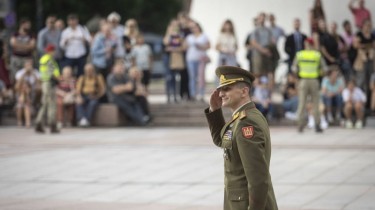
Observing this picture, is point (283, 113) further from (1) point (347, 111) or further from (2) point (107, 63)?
(2) point (107, 63)

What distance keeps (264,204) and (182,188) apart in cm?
723

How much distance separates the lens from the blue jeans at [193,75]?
Result: 25.0 meters

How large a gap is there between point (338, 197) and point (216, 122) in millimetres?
5662

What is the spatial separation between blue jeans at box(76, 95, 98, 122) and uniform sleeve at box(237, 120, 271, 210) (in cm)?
1736

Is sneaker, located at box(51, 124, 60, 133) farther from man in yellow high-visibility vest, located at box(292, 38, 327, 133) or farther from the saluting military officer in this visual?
the saluting military officer

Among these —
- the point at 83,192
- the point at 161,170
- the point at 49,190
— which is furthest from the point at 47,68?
the point at 83,192

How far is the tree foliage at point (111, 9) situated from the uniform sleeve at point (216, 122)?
4856 centimetres

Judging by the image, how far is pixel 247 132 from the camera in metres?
7.05

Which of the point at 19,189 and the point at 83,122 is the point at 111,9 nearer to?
the point at 83,122

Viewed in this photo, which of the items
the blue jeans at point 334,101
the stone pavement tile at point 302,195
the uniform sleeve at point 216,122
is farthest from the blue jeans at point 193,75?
the uniform sleeve at point 216,122

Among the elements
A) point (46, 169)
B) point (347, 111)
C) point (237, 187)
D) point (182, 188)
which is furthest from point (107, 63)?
point (237, 187)

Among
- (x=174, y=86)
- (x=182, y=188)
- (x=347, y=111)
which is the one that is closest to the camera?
(x=182, y=188)

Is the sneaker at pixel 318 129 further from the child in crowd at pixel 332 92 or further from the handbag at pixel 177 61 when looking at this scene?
the handbag at pixel 177 61

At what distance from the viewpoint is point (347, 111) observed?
899 inches
